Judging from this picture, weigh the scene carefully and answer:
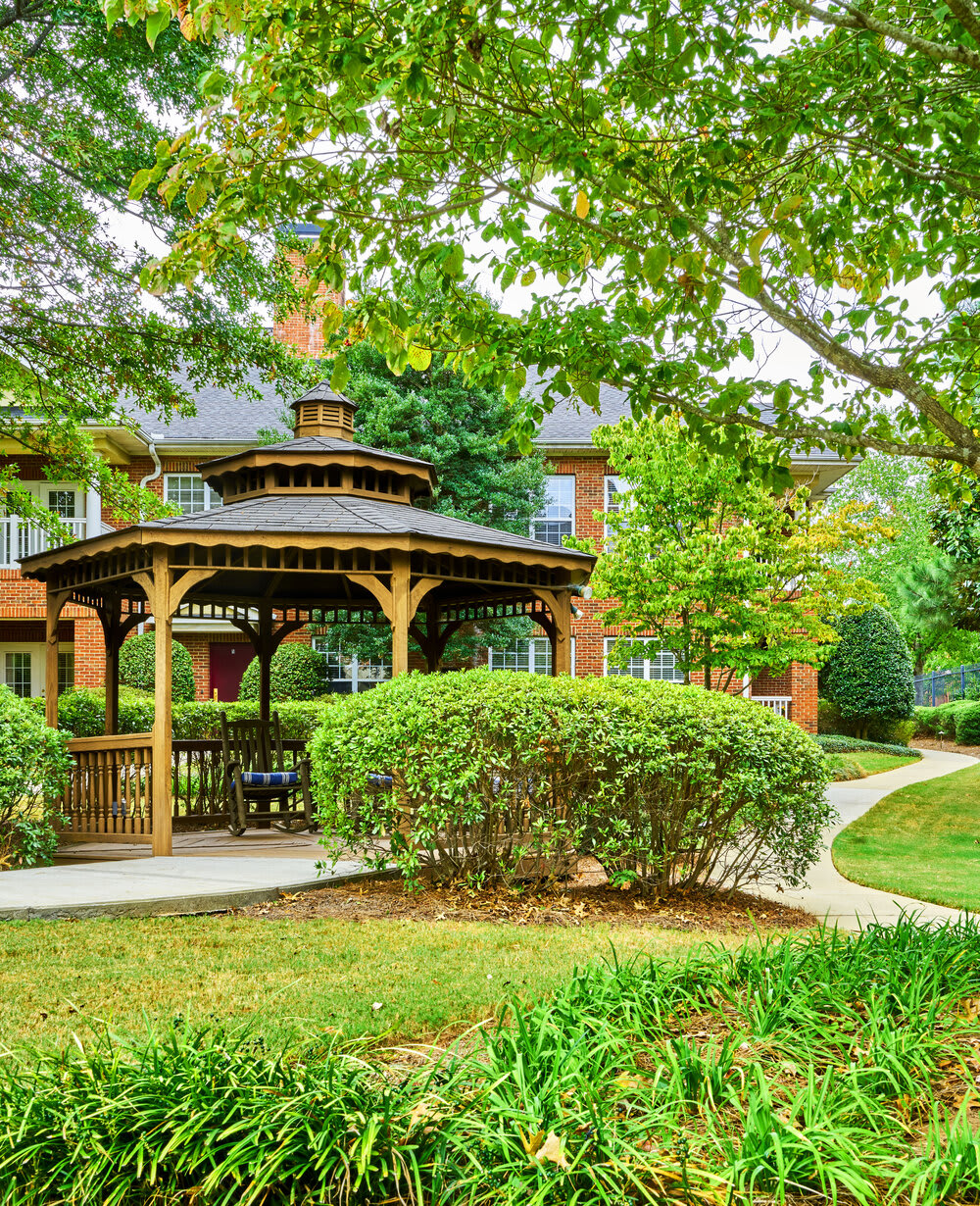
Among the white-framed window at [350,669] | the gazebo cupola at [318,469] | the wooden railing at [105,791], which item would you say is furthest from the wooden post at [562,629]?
the white-framed window at [350,669]

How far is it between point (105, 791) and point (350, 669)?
1287 cm

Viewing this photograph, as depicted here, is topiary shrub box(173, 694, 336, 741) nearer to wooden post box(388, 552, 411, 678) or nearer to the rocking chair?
the rocking chair

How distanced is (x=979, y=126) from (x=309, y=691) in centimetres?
1835

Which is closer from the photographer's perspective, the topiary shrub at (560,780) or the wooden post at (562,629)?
the topiary shrub at (560,780)

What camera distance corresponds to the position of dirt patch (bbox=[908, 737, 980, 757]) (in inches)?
1117

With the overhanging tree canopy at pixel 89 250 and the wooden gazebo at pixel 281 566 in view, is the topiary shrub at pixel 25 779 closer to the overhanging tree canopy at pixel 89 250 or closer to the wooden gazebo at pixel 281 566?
the wooden gazebo at pixel 281 566

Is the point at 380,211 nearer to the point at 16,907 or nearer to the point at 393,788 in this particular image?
the point at 393,788

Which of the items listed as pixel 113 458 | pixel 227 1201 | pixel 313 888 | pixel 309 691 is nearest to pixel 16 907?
pixel 313 888

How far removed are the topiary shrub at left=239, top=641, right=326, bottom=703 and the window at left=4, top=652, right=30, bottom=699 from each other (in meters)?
6.69

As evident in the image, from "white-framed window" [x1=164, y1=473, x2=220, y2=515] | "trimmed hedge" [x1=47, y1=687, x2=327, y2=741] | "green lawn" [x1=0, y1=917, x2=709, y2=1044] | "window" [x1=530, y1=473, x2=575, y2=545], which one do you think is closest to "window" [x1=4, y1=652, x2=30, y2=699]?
"white-framed window" [x1=164, y1=473, x2=220, y2=515]

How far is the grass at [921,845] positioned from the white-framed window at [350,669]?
37.1ft

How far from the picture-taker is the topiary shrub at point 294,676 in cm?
2073

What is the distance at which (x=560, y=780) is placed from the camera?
7434 mm

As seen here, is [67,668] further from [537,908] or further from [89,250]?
[537,908]
